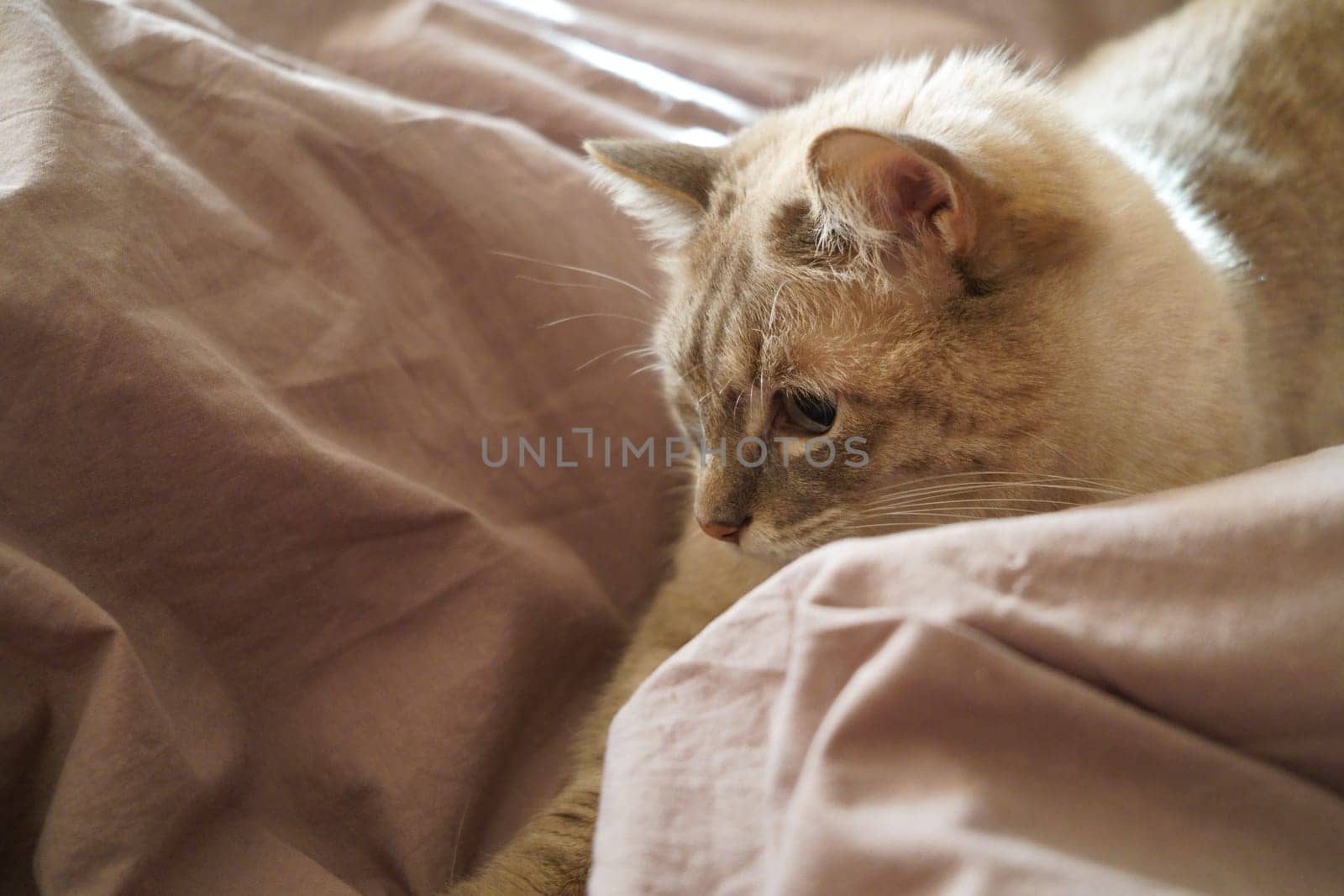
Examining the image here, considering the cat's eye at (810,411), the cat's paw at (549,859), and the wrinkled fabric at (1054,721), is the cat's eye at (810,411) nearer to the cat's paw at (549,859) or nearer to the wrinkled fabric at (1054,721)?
the wrinkled fabric at (1054,721)

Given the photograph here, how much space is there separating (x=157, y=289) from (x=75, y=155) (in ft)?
0.54

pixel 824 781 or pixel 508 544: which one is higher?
pixel 824 781

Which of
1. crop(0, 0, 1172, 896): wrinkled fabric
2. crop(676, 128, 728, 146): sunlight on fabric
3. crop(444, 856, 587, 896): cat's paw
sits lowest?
crop(444, 856, 587, 896): cat's paw

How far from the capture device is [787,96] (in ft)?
5.44

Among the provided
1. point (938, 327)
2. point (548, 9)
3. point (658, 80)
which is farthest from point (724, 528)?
point (548, 9)

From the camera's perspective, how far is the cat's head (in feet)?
2.88

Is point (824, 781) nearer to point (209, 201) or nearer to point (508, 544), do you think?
point (508, 544)

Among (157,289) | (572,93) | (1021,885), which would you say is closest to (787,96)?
(572,93)

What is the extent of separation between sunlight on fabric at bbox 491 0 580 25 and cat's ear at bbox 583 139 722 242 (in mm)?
638

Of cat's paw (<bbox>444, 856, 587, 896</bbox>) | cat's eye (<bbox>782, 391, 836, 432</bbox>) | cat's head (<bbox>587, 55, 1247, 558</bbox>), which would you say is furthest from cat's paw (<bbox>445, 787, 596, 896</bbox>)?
cat's eye (<bbox>782, 391, 836, 432</bbox>)

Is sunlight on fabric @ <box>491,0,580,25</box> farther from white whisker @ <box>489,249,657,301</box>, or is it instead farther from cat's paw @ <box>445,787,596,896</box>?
cat's paw @ <box>445,787,596,896</box>

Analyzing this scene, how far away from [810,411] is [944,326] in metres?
0.17

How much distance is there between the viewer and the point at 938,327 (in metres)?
0.90

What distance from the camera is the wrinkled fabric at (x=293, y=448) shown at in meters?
0.85
